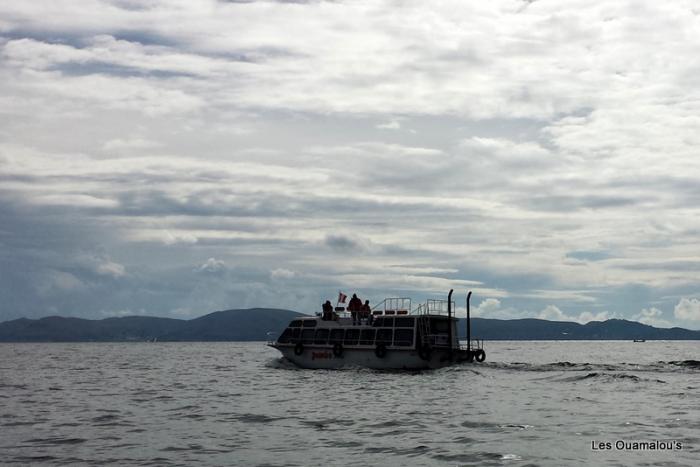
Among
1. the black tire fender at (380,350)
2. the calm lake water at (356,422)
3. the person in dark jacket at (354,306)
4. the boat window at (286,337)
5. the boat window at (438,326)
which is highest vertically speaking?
the person in dark jacket at (354,306)

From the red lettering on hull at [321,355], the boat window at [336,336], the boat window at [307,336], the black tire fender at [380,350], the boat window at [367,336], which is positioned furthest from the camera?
the boat window at [307,336]

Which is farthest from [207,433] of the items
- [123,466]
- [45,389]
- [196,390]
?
[45,389]

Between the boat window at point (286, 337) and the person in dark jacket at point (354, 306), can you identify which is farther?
the boat window at point (286, 337)

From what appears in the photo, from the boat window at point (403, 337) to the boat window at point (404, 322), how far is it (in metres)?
0.34

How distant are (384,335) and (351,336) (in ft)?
10.3

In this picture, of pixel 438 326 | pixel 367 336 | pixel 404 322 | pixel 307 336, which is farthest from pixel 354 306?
pixel 438 326

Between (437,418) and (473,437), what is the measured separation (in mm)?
5200

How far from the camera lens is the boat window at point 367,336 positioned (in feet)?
190

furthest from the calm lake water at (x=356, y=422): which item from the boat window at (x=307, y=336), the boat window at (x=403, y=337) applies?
the boat window at (x=307, y=336)

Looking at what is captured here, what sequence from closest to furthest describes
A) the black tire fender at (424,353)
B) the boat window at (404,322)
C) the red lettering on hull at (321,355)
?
the black tire fender at (424,353)
the boat window at (404,322)
the red lettering on hull at (321,355)

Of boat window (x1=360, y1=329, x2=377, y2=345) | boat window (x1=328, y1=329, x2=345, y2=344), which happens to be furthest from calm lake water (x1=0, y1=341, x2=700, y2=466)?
boat window (x1=328, y1=329, x2=345, y2=344)

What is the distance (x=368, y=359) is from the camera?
57250 mm

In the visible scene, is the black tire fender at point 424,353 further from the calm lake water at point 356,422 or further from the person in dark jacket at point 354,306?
the person in dark jacket at point 354,306

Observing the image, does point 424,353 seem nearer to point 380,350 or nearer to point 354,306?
point 380,350
